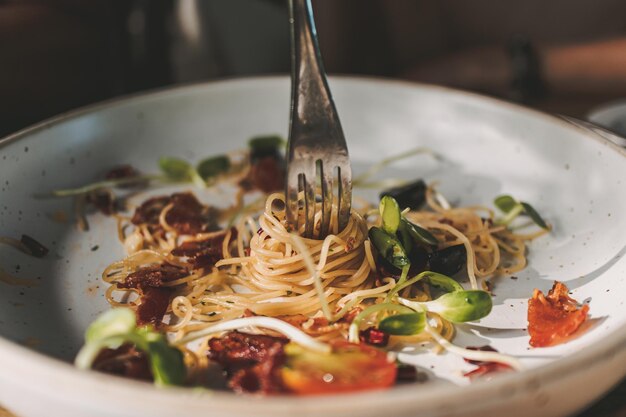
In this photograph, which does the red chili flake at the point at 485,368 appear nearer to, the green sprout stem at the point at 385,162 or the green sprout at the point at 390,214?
the green sprout at the point at 390,214

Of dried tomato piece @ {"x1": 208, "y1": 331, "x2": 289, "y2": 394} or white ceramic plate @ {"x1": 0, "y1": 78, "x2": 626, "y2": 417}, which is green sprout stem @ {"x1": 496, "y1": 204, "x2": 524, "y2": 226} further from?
dried tomato piece @ {"x1": 208, "y1": 331, "x2": 289, "y2": 394}

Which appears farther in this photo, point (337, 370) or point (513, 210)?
point (513, 210)

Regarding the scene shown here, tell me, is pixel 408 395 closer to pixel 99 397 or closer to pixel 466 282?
pixel 99 397

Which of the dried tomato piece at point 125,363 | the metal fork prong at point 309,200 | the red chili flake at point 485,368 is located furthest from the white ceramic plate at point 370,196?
the metal fork prong at point 309,200

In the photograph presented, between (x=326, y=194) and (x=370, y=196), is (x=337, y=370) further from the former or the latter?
(x=370, y=196)

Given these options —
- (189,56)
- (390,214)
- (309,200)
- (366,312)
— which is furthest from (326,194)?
(189,56)

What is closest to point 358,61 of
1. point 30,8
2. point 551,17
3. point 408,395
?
point 551,17
